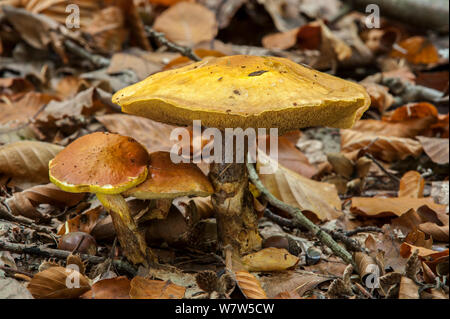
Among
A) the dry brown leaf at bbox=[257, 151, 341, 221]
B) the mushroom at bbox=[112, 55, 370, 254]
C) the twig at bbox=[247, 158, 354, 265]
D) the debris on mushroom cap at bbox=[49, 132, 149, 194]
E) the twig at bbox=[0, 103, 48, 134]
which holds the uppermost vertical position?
the mushroom at bbox=[112, 55, 370, 254]

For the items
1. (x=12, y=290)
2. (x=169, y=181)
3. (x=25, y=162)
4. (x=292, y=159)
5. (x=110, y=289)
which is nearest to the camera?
(x=12, y=290)

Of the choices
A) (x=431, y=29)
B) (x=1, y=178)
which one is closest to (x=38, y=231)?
(x=1, y=178)

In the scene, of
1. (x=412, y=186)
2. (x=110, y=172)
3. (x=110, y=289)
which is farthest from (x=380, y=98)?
(x=110, y=289)

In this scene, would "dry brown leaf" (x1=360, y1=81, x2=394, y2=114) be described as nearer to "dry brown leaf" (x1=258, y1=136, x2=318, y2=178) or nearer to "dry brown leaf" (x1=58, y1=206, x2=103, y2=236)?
"dry brown leaf" (x1=258, y1=136, x2=318, y2=178)

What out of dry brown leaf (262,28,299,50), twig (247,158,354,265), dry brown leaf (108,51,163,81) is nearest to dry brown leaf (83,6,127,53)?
dry brown leaf (108,51,163,81)

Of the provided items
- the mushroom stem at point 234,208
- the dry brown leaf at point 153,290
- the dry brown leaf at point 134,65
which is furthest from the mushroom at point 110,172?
the dry brown leaf at point 134,65

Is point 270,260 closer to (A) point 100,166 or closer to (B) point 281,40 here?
(A) point 100,166

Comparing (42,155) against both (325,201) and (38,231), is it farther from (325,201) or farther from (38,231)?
(325,201)
